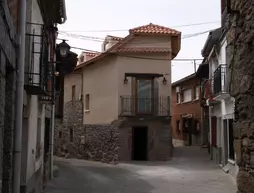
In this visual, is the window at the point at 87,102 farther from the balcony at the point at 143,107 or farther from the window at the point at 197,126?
the window at the point at 197,126

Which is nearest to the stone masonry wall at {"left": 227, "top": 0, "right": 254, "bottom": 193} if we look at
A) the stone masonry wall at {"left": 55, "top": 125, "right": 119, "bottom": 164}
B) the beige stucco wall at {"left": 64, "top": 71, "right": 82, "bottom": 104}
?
the stone masonry wall at {"left": 55, "top": 125, "right": 119, "bottom": 164}

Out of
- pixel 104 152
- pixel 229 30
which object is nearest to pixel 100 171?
pixel 104 152

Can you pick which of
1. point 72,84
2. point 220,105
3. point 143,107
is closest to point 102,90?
point 143,107

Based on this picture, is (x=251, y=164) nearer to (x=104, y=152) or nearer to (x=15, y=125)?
(x=15, y=125)

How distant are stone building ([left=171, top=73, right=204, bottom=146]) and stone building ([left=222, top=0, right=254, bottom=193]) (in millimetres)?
20605

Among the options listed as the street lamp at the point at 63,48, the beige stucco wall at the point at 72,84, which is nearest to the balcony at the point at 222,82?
the street lamp at the point at 63,48

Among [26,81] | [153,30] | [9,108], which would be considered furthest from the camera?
[153,30]

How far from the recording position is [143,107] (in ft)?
67.1

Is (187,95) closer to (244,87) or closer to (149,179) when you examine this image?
(149,179)

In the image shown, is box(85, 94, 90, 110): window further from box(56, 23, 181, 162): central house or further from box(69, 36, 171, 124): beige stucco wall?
box(56, 23, 181, 162): central house

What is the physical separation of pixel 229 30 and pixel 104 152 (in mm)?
16237

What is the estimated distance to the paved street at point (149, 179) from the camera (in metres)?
11.9

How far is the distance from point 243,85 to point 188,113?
24.0 m

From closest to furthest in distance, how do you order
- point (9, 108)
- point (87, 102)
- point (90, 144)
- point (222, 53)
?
point (9, 108) → point (222, 53) → point (90, 144) → point (87, 102)
